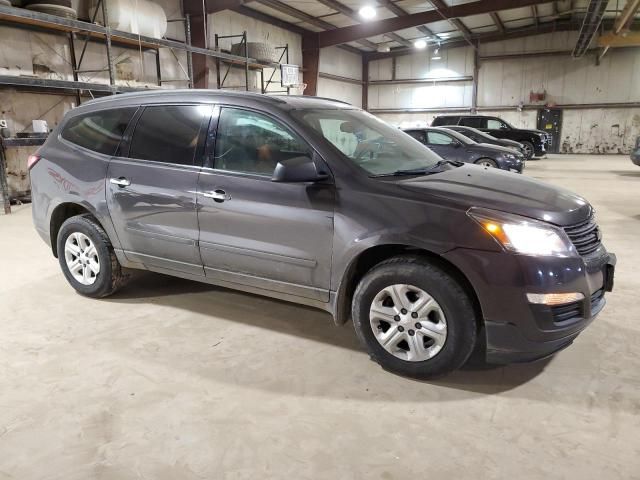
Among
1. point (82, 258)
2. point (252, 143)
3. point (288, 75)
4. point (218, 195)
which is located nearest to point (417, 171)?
point (252, 143)

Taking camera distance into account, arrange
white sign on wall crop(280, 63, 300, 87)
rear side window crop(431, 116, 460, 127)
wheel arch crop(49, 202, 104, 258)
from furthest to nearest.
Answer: rear side window crop(431, 116, 460, 127)
white sign on wall crop(280, 63, 300, 87)
wheel arch crop(49, 202, 104, 258)

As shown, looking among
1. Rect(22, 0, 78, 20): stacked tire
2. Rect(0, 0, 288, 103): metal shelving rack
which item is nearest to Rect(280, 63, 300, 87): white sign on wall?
Rect(0, 0, 288, 103): metal shelving rack

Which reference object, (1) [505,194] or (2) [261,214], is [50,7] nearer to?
(2) [261,214]

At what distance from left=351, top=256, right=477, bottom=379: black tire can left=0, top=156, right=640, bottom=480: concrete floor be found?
106 millimetres

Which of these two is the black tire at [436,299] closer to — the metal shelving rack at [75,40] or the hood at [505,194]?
the hood at [505,194]

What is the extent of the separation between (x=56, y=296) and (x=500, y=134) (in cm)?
1496

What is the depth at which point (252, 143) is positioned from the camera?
9.54 feet

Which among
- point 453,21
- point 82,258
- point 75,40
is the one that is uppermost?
point 453,21

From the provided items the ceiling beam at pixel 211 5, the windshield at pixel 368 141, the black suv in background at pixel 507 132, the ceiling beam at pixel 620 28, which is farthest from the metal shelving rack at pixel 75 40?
the ceiling beam at pixel 620 28

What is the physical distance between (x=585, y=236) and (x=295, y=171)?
1.54 meters

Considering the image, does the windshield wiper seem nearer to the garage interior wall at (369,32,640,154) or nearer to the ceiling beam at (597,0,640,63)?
the ceiling beam at (597,0,640,63)

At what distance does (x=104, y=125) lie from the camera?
353 cm

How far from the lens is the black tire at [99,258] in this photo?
11.5 ft

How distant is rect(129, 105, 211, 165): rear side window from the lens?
121 inches
